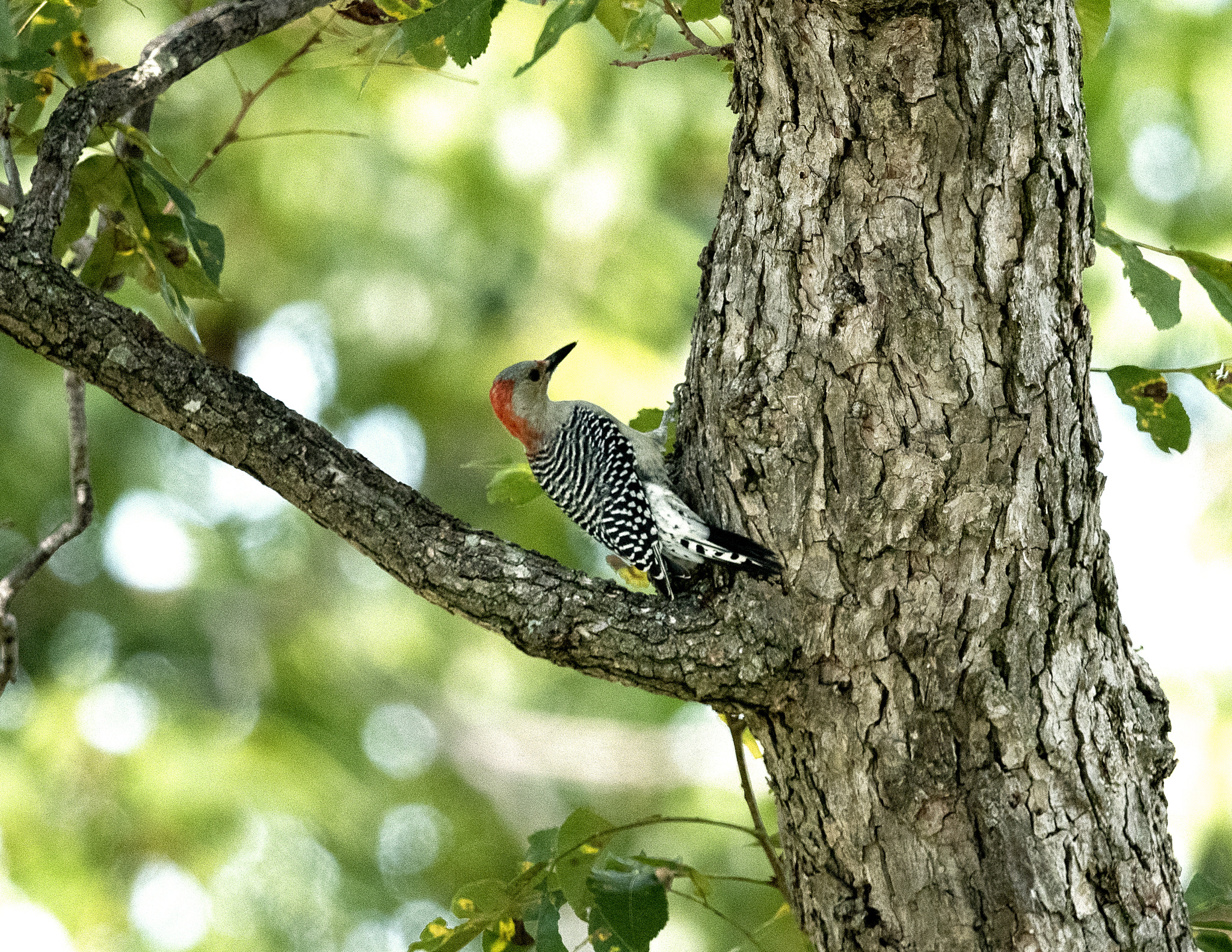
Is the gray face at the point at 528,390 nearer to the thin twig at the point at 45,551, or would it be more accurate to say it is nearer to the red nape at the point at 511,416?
the red nape at the point at 511,416

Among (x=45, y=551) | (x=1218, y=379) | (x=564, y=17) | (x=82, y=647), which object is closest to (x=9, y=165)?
(x=45, y=551)

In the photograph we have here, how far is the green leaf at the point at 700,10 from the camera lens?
2113 millimetres

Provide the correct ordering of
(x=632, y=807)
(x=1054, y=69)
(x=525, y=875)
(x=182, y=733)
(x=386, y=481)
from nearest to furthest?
(x=1054, y=69) → (x=386, y=481) → (x=525, y=875) → (x=182, y=733) → (x=632, y=807)

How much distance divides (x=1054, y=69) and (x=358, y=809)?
5.69 m

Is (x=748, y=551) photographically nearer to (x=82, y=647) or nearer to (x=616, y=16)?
(x=616, y=16)

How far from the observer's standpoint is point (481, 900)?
6.94ft

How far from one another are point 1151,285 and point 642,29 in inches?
44.9

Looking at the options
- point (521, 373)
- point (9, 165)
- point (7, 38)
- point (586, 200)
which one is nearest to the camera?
point (7, 38)

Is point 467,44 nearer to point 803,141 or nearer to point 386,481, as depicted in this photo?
point 803,141

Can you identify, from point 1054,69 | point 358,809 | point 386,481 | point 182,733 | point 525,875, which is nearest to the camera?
point 1054,69

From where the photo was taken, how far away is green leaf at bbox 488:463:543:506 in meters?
2.51

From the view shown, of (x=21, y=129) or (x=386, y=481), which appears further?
(x=21, y=129)

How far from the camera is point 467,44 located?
1860mm

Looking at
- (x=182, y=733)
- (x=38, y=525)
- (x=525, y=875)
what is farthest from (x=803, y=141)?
(x=38, y=525)
